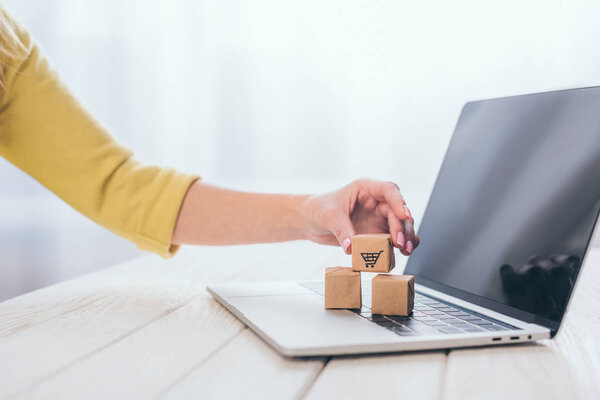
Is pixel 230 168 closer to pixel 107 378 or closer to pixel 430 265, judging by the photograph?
pixel 430 265

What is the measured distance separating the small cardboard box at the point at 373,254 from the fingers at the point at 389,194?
74mm

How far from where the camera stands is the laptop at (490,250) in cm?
55

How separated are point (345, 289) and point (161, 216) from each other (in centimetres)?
39

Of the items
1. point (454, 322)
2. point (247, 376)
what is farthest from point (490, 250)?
point (247, 376)

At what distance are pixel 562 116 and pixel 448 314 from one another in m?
0.28

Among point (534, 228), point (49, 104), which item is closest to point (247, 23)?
point (49, 104)

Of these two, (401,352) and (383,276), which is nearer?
(401,352)

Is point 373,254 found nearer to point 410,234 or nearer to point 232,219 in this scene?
point 410,234

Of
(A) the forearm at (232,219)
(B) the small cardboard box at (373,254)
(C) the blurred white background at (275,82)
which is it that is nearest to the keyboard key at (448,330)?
(B) the small cardboard box at (373,254)

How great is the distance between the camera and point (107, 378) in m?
0.46

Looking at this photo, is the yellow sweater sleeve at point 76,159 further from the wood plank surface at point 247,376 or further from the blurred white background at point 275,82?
the blurred white background at point 275,82

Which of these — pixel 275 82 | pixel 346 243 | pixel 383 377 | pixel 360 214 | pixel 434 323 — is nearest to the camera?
pixel 383 377

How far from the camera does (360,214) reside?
848 millimetres

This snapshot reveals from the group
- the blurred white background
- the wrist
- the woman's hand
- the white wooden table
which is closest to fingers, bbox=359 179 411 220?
the woman's hand
